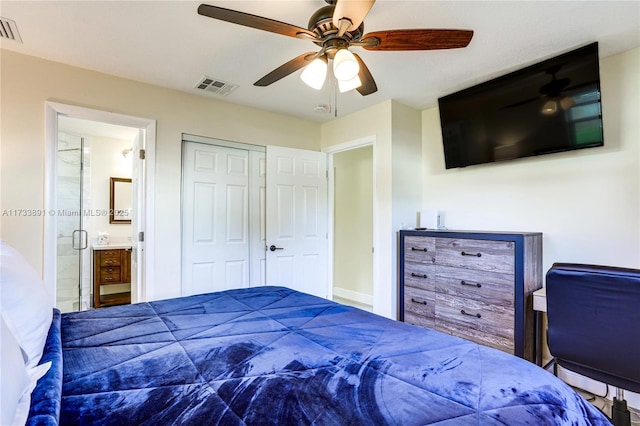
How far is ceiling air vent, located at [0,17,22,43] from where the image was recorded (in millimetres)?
2024

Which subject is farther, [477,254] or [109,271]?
[109,271]

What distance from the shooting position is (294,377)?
100 cm

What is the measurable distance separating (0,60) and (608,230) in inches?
185

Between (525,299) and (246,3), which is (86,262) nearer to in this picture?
(246,3)

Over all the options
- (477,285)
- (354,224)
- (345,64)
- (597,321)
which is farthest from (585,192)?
(354,224)

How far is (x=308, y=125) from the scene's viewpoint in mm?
4086

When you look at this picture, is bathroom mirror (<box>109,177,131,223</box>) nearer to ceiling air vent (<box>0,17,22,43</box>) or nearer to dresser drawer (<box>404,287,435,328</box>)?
ceiling air vent (<box>0,17,22,43</box>)

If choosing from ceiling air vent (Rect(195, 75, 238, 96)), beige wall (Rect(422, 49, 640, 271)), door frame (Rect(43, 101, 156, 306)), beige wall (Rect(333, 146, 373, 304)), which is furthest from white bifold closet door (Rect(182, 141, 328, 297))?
beige wall (Rect(422, 49, 640, 271))

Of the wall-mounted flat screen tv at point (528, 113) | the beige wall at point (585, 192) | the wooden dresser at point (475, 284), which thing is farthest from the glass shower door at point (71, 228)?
the beige wall at point (585, 192)

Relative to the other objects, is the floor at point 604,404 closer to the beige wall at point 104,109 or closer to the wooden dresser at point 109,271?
the beige wall at point 104,109

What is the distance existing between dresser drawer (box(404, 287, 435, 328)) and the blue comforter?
5.31 feet

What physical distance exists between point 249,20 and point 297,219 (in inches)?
99.8

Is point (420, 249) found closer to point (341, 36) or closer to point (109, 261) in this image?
point (341, 36)

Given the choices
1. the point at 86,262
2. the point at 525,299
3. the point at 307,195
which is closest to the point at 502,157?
the point at 525,299
